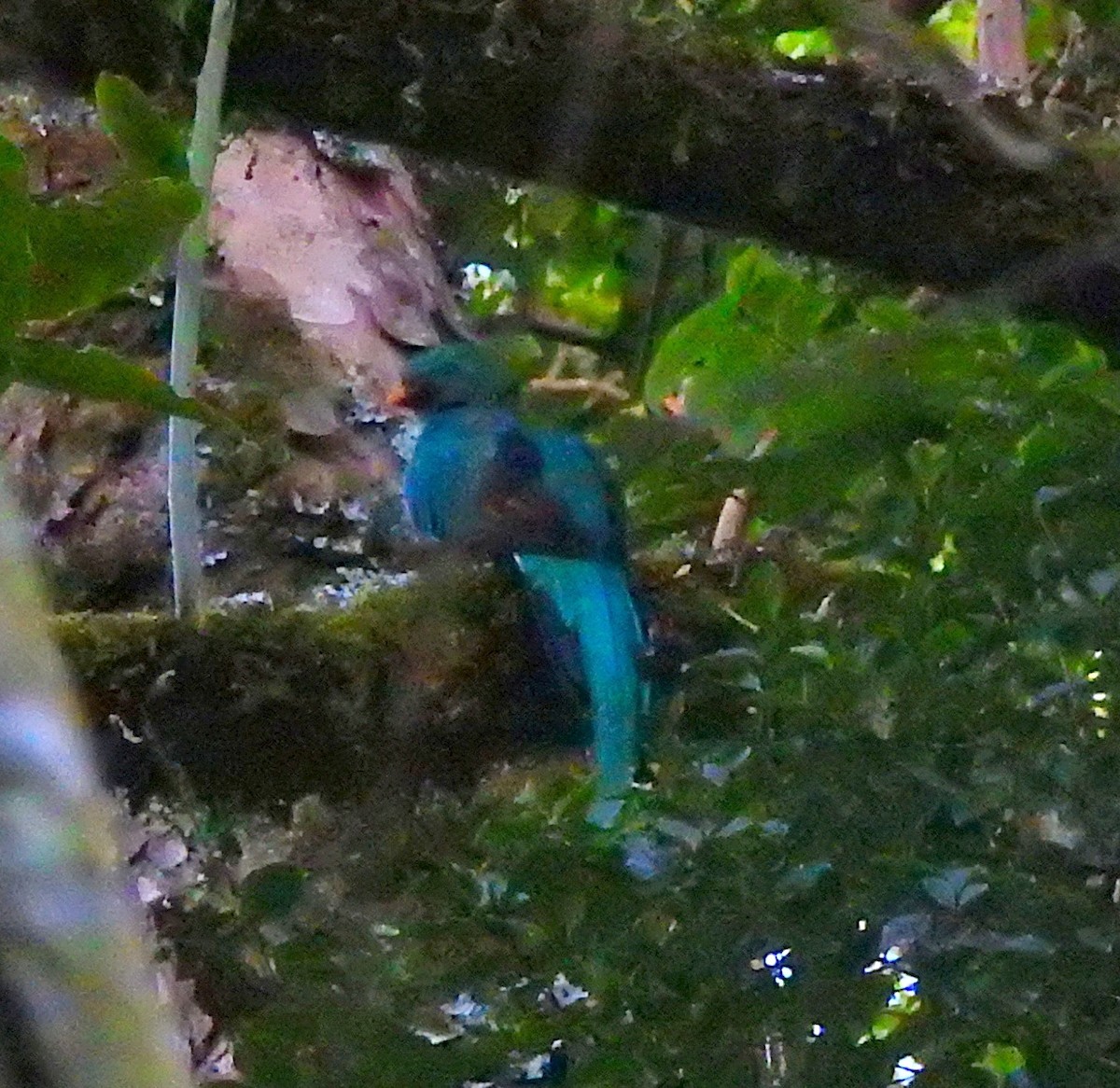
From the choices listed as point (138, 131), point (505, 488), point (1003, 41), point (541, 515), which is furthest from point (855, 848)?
point (1003, 41)

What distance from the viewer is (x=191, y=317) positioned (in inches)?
49.4

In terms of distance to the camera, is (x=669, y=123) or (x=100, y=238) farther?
(x=669, y=123)

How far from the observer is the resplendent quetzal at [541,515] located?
1336 mm

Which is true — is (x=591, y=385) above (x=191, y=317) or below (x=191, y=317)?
below

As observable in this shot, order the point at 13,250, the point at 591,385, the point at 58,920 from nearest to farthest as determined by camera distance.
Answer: the point at 58,920, the point at 13,250, the point at 591,385

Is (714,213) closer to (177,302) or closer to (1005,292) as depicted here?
(1005,292)

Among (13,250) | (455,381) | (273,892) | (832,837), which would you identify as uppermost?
(13,250)

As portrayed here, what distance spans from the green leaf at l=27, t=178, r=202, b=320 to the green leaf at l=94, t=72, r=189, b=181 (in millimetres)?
289

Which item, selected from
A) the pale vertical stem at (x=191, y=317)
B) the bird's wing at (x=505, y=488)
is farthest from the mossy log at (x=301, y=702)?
the bird's wing at (x=505, y=488)

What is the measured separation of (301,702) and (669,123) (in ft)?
1.77

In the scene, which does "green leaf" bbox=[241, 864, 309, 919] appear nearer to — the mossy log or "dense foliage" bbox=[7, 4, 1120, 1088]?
"dense foliage" bbox=[7, 4, 1120, 1088]

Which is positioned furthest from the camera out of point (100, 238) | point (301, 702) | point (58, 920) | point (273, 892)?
point (301, 702)

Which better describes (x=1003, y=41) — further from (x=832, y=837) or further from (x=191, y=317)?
(x=832, y=837)

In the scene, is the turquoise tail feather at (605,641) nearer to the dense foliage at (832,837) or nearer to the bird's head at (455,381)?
the dense foliage at (832,837)
